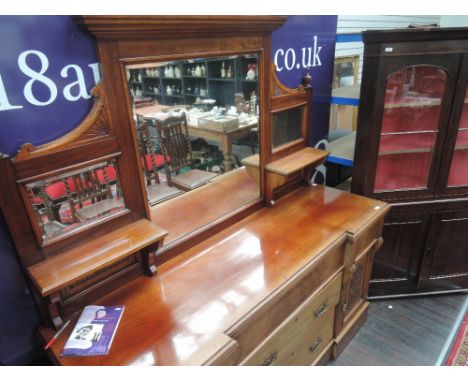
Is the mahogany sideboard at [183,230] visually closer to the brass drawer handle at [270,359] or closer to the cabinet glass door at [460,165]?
the brass drawer handle at [270,359]

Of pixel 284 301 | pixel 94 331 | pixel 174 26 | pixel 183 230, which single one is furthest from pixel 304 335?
pixel 174 26

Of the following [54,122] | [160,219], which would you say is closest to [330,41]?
[160,219]

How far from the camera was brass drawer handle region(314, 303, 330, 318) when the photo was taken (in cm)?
207

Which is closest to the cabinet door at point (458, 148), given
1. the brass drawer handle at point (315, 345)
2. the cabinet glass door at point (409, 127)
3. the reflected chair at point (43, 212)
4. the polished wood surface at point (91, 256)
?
the cabinet glass door at point (409, 127)

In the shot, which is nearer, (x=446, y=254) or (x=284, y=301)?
(x=284, y=301)

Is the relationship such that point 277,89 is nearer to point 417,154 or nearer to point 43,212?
point 417,154

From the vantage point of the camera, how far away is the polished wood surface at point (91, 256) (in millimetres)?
1344

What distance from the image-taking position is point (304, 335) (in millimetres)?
2037

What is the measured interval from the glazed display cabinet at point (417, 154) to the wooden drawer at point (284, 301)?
2.98ft

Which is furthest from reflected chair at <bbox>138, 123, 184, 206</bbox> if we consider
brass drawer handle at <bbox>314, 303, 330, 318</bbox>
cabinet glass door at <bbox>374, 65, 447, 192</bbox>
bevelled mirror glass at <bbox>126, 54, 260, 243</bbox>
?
cabinet glass door at <bbox>374, 65, 447, 192</bbox>

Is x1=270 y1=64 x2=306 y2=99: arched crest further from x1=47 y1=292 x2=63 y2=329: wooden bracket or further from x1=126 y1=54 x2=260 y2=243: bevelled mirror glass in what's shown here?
x1=47 y1=292 x2=63 y2=329: wooden bracket

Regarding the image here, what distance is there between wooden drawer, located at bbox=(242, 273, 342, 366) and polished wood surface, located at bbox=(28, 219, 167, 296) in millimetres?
756

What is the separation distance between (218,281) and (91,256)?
61cm

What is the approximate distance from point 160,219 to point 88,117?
0.79 metres
